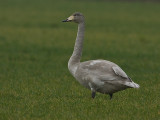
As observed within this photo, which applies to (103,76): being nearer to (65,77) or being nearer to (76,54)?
(76,54)

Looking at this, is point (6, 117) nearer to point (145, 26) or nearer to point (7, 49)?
point (7, 49)

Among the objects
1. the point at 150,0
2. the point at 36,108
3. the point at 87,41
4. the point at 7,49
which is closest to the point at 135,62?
the point at 7,49

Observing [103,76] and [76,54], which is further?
[76,54]

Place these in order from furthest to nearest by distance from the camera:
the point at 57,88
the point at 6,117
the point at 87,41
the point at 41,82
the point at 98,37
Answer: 1. the point at 98,37
2. the point at 87,41
3. the point at 41,82
4. the point at 57,88
5. the point at 6,117

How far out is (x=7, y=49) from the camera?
22.0m

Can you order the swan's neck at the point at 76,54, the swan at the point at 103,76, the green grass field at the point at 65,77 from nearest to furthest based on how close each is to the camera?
the green grass field at the point at 65,77 → the swan at the point at 103,76 → the swan's neck at the point at 76,54

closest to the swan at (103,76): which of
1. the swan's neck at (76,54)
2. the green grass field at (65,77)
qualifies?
the swan's neck at (76,54)

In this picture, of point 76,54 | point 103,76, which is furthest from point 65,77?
point 103,76

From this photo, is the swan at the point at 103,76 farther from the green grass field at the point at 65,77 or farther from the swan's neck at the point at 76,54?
the green grass field at the point at 65,77

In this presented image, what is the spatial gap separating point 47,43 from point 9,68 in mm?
8673

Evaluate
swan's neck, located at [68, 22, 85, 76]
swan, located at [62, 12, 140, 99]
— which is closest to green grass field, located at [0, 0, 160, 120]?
swan, located at [62, 12, 140, 99]

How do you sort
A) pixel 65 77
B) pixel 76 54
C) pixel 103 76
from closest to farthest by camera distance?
pixel 103 76, pixel 76 54, pixel 65 77

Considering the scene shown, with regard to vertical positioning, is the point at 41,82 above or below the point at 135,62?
above

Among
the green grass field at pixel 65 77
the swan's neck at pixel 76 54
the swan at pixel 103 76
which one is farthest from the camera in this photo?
the swan's neck at pixel 76 54
